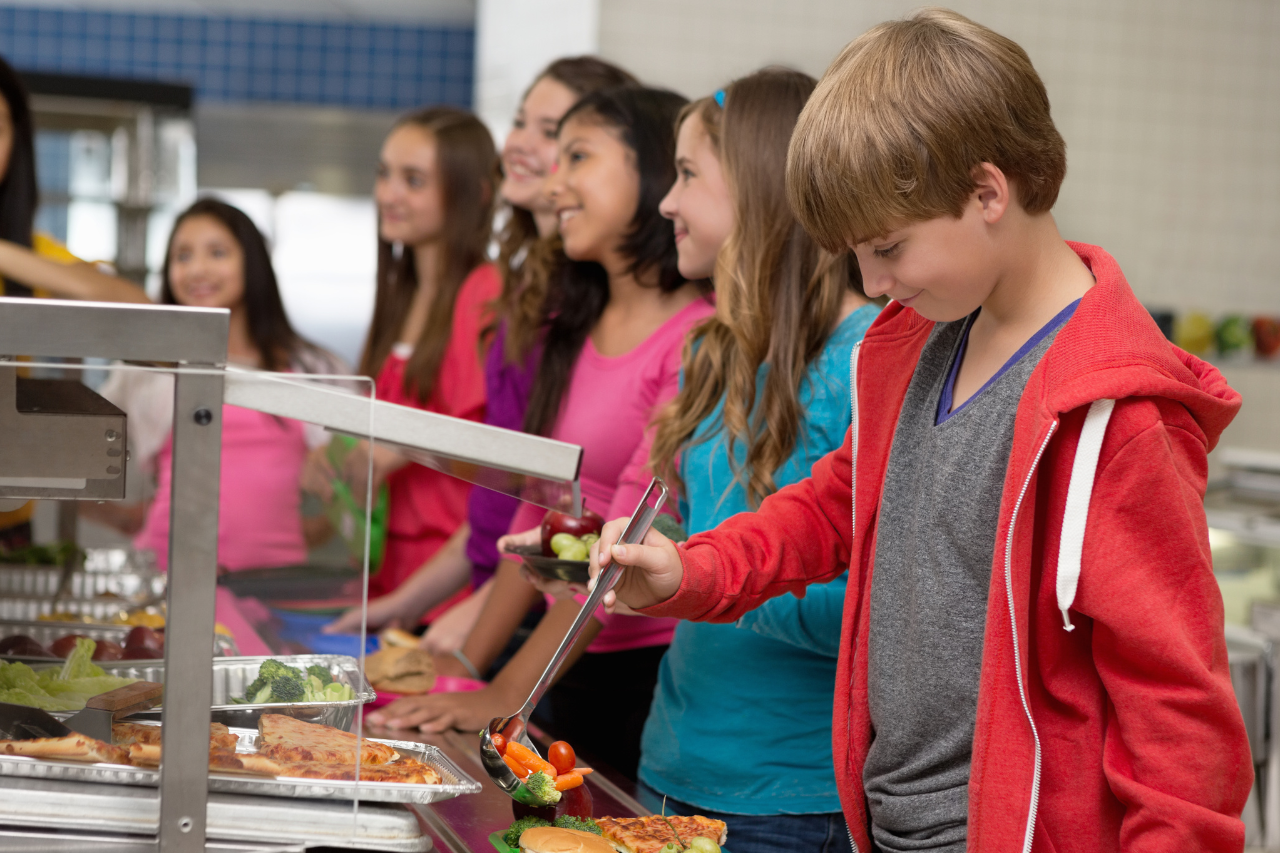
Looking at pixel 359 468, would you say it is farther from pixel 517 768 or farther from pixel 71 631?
pixel 71 631

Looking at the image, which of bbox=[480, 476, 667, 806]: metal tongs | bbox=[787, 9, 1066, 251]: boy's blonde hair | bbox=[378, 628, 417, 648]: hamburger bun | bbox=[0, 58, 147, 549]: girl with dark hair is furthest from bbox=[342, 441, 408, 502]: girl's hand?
bbox=[0, 58, 147, 549]: girl with dark hair

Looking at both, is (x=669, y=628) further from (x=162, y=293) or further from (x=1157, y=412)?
(x=162, y=293)

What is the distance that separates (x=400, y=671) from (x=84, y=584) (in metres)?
0.65

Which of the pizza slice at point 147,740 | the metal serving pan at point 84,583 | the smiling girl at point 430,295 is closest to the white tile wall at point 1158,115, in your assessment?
the smiling girl at point 430,295

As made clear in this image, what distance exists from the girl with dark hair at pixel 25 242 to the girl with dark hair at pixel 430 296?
0.56 meters

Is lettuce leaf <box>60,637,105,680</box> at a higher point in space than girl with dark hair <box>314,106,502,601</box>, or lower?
lower

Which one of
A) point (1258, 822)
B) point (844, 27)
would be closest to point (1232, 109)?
point (844, 27)

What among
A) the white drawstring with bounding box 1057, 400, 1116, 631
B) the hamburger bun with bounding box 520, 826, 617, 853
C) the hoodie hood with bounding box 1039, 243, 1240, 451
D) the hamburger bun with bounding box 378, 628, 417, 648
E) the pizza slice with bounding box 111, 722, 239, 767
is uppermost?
the hoodie hood with bounding box 1039, 243, 1240, 451

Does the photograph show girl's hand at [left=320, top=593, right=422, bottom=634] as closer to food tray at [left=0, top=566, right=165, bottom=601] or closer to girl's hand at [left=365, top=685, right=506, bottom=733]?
food tray at [left=0, top=566, right=165, bottom=601]

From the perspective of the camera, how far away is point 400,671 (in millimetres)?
1660

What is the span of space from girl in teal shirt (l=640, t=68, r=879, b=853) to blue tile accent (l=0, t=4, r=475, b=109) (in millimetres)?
4747

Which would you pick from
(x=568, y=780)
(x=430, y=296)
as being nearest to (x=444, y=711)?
(x=568, y=780)

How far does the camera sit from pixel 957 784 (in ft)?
3.45

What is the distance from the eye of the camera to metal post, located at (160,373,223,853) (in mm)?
866
